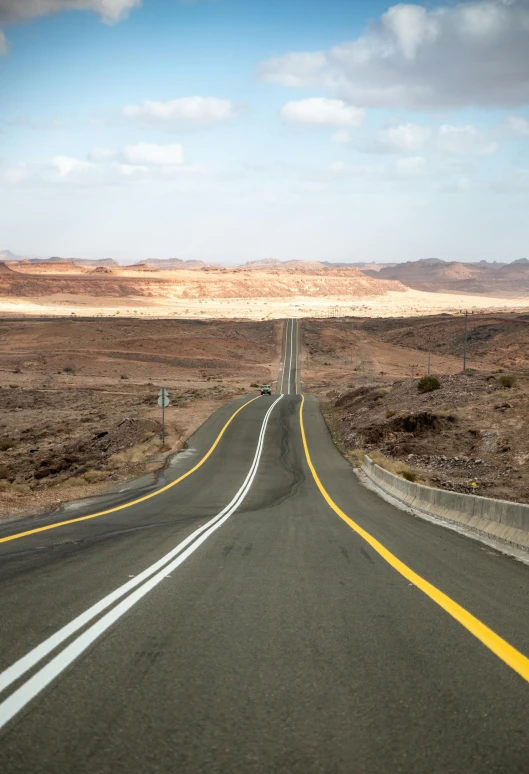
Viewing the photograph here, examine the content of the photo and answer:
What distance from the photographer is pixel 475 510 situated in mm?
13875

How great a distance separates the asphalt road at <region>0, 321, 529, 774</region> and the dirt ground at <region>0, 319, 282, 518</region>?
998cm

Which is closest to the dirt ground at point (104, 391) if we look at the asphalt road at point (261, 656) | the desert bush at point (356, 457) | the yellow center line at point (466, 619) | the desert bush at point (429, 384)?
the asphalt road at point (261, 656)

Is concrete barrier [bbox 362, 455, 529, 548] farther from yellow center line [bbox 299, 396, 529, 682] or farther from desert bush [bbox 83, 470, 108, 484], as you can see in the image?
desert bush [bbox 83, 470, 108, 484]

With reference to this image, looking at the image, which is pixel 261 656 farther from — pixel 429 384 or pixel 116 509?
pixel 429 384

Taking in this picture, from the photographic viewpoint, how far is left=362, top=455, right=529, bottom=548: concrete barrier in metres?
11.2

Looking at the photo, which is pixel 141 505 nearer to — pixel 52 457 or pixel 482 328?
pixel 52 457

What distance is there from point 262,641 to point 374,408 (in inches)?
1812

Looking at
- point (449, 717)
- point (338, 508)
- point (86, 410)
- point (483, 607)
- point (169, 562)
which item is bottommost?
point (86, 410)

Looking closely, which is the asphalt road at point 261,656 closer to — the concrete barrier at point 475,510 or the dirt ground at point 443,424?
the concrete barrier at point 475,510

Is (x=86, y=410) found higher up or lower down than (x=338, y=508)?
lower down

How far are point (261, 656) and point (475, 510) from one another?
385 inches

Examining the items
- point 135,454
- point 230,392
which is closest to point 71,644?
point 135,454

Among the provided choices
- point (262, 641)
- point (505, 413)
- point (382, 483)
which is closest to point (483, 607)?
point (262, 641)

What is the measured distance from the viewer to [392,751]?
3.60 m
